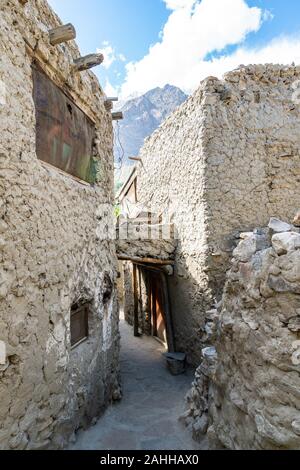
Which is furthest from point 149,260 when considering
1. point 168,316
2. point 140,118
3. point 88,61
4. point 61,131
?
point 140,118

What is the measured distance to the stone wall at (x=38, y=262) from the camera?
7.94 feet

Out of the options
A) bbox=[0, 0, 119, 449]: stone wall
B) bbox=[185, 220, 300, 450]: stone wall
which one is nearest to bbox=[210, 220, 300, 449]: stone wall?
bbox=[185, 220, 300, 450]: stone wall

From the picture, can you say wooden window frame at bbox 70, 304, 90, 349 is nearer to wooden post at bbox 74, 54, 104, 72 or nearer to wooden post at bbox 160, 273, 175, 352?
wooden post at bbox 74, 54, 104, 72

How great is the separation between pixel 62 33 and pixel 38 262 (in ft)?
7.93

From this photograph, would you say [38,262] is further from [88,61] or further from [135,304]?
[135,304]

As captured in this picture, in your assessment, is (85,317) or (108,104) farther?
(108,104)

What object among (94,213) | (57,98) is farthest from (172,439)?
(57,98)

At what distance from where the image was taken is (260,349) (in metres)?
2.38

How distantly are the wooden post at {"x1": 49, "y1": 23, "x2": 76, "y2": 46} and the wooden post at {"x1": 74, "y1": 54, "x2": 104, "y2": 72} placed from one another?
50 cm

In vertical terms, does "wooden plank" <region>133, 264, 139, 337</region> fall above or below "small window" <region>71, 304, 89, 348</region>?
below

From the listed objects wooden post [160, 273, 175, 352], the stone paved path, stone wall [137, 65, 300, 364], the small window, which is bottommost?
→ the stone paved path

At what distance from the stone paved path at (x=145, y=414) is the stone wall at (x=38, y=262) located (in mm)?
316

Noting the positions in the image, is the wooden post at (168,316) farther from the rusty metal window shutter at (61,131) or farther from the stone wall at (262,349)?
the stone wall at (262,349)

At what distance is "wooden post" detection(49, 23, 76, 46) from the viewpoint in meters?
3.03
